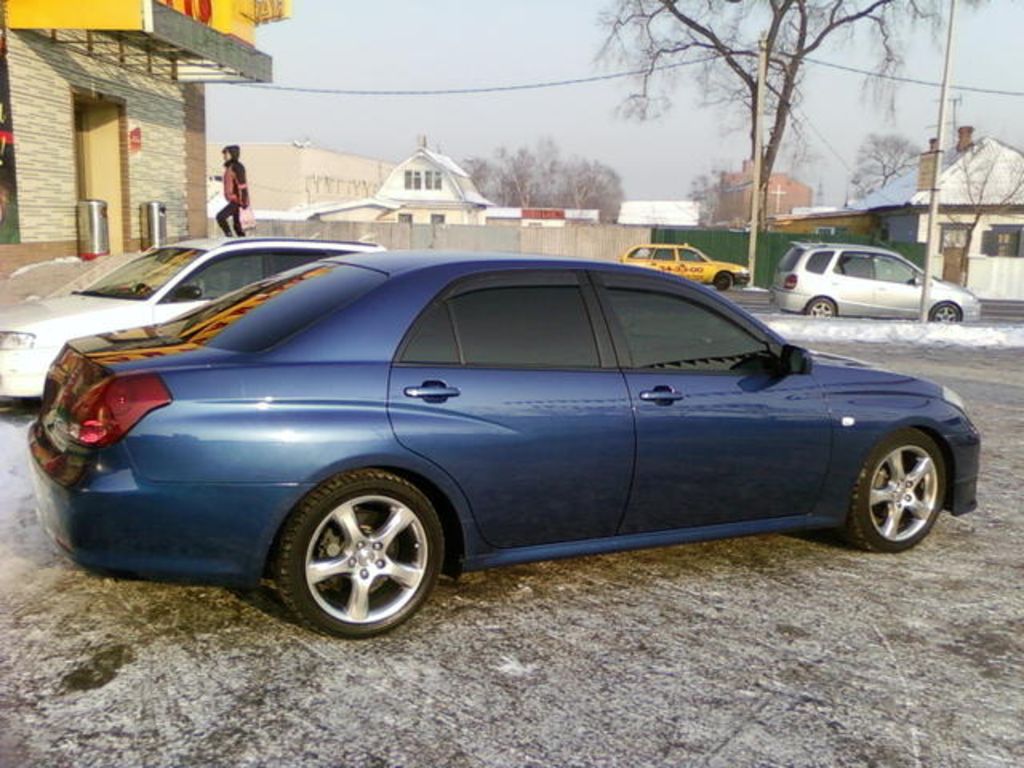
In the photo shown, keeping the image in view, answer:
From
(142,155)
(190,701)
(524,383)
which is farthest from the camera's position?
(142,155)

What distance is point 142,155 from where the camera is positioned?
60.3 ft

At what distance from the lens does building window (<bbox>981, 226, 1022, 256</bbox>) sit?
3759 centimetres

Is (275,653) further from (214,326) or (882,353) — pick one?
(882,353)

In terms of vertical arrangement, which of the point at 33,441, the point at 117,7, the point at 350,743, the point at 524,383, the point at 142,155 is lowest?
the point at 350,743

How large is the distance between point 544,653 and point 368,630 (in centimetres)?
68

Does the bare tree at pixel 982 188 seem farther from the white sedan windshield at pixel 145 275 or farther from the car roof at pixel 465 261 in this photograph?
the car roof at pixel 465 261

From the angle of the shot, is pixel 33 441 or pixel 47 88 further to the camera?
pixel 47 88

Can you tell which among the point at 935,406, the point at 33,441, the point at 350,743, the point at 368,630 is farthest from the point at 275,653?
the point at 935,406

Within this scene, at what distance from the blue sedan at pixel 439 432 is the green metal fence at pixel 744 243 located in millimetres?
34064

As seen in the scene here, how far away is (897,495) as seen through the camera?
15.5ft

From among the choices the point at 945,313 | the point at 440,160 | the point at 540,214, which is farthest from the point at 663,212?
the point at 945,313

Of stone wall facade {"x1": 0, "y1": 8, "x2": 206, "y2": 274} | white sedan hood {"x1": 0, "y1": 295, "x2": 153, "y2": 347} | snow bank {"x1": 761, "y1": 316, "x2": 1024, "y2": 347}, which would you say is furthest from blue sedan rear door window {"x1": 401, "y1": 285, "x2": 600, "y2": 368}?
stone wall facade {"x1": 0, "y1": 8, "x2": 206, "y2": 274}

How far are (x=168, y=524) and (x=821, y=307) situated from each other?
1639 centimetres

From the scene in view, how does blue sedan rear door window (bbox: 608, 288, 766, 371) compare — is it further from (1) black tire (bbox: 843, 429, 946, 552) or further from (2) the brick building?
(2) the brick building
